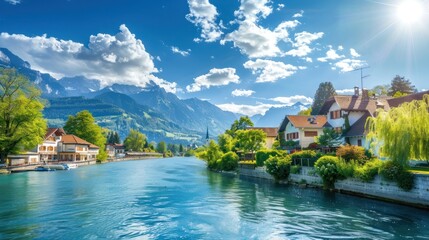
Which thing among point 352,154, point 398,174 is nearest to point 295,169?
point 352,154

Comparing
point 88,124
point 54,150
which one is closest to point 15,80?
point 54,150

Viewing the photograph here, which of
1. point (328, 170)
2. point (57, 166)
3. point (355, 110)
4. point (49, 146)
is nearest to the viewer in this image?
point (328, 170)

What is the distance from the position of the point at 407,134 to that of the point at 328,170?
9.69m

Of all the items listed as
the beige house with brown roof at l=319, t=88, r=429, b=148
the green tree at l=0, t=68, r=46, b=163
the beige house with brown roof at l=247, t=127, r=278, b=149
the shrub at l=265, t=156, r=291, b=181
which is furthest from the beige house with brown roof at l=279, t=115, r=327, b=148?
the green tree at l=0, t=68, r=46, b=163

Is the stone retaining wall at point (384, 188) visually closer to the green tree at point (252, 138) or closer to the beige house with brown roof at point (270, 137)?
the green tree at point (252, 138)

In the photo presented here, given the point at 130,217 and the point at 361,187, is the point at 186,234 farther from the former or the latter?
the point at 361,187

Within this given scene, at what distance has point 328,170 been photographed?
108 feet

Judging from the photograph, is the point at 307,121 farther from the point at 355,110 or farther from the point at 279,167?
the point at 279,167

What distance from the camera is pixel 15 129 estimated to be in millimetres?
62312

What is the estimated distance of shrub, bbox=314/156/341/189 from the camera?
32.7 meters

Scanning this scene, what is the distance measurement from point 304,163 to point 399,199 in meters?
14.8

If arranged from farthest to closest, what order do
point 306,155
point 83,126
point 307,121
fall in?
point 83,126 → point 307,121 → point 306,155

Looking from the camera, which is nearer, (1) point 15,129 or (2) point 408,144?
(2) point 408,144

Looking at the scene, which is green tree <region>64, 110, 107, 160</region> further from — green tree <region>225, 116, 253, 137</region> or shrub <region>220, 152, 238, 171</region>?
shrub <region>220, 152, 238, 171</region>
